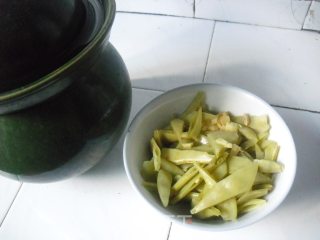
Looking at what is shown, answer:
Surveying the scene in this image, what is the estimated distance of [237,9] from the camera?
2.41 feet

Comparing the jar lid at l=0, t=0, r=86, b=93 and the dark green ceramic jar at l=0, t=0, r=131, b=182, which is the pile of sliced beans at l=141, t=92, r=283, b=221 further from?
the jar lid at l=0, t=0, r=86, b=93

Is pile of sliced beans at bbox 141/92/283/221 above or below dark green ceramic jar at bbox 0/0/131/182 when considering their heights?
below

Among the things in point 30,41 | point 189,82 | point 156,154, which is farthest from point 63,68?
point 189,82

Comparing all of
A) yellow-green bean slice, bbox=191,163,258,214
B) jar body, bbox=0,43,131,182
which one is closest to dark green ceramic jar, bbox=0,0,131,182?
jar body, bbox=0,43,131,182

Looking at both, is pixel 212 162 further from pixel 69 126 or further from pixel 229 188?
pixel 69 126

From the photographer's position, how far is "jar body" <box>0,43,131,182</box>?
1.29ft

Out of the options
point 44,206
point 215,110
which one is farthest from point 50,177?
point 215,110

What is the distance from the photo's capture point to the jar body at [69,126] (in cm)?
39

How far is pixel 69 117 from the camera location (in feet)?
1.35

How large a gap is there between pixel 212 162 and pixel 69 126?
7.0 inches

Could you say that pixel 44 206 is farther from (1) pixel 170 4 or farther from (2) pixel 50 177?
(1) pixel 170 4

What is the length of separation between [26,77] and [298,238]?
38 centimetres

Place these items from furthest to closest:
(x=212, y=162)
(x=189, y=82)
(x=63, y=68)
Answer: (x=189, y=82), (x=212, y=162), (x=63, y=68)

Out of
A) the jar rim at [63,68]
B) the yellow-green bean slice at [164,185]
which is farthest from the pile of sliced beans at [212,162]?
the jar rim at [63,68]
